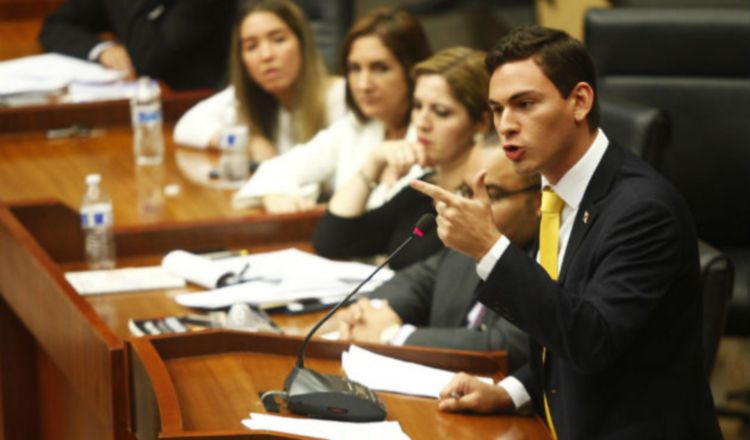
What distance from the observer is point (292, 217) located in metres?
3.38

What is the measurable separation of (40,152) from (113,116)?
16.0 inches

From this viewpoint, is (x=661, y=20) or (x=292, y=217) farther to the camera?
(x=661, y=20)

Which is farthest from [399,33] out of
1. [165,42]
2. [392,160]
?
[165,42]

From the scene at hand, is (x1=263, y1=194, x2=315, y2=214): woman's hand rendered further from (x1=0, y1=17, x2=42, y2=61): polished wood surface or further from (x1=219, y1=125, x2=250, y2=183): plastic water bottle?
(x1=0, y1=17, x2=42, y2=61): polished wood surface

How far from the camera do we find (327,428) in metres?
2.06

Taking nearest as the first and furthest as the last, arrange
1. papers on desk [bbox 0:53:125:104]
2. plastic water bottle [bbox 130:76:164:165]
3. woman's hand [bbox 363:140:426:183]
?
woman's hand [bbox 363:140:426:183] < plastic water bottle [bbox 130:76:164:165] < papers on desk [bbox 0:53:125:104]

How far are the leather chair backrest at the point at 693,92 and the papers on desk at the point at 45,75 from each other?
1.90 meters

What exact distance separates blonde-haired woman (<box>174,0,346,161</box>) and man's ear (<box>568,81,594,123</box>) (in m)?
2.10

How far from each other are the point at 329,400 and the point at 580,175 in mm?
534

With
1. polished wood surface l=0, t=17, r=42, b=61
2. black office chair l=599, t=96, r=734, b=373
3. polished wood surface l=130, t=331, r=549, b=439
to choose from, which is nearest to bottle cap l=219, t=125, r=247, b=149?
black office chair l=599, t=96, r=734, b=373

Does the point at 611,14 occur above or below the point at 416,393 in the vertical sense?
above

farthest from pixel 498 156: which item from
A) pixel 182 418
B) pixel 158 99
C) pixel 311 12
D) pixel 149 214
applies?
pixel 311 12

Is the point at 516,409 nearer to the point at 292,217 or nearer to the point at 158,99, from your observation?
the point at 292,217

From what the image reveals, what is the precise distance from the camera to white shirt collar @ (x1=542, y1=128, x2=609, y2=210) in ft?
6.84
